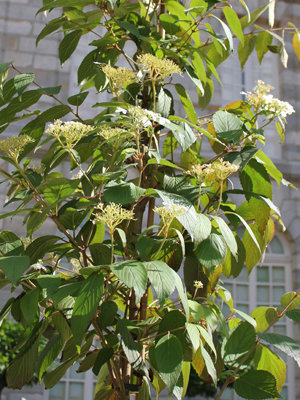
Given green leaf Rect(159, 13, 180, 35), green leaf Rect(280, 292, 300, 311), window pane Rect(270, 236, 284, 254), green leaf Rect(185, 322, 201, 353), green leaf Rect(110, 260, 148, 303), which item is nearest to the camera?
green leaf Rect(110, 260, 148, 303)

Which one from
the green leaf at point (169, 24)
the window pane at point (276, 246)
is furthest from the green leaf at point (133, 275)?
the window pane at point (276, 246)

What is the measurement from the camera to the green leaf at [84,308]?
1.09 meters

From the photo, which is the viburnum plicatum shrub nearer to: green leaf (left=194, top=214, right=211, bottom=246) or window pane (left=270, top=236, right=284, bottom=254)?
green leaf (left=194, top=214, right=211, bottom=246)

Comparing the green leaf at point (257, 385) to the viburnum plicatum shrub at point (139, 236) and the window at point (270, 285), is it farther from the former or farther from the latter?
the window at point (270, 285)

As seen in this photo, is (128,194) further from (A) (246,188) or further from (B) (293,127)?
(B) (293,127)

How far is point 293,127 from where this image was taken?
20.0ft

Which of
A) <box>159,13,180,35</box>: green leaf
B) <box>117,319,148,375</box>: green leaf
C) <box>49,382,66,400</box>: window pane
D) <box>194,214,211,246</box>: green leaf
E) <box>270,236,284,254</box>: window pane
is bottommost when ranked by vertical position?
<box>49,382,66,400</box>: window pane

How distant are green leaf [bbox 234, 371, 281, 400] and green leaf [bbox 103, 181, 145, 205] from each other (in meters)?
0.48

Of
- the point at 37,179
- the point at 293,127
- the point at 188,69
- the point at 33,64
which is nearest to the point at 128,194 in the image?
the point at 37,179

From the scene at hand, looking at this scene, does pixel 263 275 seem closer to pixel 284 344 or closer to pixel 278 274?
pixel 278 274

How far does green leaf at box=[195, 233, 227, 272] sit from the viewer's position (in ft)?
4.08

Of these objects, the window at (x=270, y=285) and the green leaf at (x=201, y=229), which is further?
the window at (x=270, y=285)

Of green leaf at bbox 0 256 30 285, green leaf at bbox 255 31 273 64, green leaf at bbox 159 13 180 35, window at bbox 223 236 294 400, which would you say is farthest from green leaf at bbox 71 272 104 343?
window at bbox 223 236 294 400

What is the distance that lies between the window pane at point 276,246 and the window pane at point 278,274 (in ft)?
0.54
